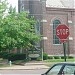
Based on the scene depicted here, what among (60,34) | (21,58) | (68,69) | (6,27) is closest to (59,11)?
(21,58)

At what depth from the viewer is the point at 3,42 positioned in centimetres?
3925

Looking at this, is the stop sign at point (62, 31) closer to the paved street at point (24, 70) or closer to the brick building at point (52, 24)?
the paved street at point (24, 70)

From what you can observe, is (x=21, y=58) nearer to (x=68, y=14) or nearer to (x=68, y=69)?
(x=68, y=14)

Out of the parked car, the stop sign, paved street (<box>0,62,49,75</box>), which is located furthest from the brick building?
the parked car

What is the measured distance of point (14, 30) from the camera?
40.1m

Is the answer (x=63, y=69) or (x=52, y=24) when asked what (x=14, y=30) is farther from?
(x=63, y=69)

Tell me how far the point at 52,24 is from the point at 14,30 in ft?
40.6

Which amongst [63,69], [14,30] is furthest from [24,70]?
[63,69]

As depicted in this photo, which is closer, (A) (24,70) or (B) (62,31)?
(B) (62,31)

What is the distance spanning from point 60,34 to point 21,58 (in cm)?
3472

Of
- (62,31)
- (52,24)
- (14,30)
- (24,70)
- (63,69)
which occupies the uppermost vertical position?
(52,24)

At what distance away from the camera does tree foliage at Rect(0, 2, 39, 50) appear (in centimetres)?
3956

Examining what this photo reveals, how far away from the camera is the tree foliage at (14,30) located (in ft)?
130

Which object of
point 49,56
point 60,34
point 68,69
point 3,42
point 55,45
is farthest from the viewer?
point 55,45
